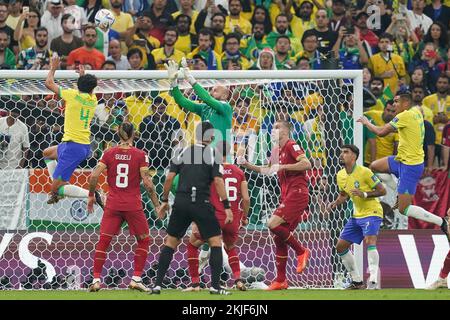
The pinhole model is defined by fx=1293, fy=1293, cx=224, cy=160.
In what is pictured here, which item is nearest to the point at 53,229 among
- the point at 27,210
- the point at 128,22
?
the point at 27,210

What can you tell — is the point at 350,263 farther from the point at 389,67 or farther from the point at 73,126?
the point at 389,67

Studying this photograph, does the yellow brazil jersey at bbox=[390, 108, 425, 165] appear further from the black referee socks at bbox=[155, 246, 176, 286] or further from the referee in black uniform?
the black referee socks at bbox=[155, 246, 176, 286]

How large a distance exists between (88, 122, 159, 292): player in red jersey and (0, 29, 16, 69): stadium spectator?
5.58m

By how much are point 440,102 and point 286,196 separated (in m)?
6.18

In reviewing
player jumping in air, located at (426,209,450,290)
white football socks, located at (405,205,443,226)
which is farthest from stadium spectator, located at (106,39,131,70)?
player jumping in air, located at (426,209,450,290)

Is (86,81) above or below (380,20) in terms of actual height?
below

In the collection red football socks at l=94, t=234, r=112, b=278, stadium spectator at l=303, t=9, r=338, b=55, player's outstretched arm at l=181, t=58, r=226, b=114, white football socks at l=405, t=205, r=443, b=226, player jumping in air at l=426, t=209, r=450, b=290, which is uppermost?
stadium spectator at l=303, t=9, r=338, b=55

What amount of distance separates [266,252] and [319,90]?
91.8 inches

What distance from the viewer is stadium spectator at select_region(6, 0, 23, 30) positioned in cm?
2131

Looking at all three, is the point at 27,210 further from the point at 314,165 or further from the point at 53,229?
the point at 314,165

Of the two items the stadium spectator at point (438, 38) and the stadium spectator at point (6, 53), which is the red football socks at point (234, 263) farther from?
the stadium spectator at point (438, 38)

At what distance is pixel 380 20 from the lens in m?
23.4

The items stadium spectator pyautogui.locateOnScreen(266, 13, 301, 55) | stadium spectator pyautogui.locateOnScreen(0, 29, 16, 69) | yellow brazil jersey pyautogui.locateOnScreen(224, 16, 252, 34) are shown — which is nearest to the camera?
stadium spectator pyautogui.locateOnScreen(0, 29, 16, 69)

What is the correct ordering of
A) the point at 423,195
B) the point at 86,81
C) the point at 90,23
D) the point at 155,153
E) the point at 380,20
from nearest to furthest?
the point at 86,81 < the point at 155,153 < the point at 423,195 < the point at 90,23 < the point at 380,20
